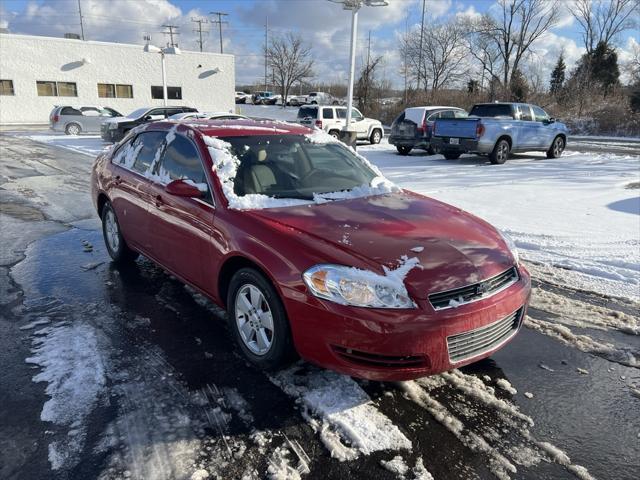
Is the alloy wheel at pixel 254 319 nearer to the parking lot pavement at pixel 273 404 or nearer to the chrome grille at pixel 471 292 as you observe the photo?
the parking lot pavement at pixel 273 404

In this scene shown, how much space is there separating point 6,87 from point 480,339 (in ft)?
122

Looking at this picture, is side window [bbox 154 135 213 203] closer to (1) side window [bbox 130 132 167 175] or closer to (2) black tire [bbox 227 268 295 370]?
(1) side window [bbox 130 132 167 175]

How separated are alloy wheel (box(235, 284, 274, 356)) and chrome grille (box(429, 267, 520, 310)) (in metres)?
1.07

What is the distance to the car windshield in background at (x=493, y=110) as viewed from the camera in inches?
567

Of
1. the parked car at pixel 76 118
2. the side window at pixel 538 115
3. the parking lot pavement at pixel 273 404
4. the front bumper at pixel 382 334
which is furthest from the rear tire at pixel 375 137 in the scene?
the front bumper at pixel 382 334

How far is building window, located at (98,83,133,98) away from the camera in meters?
34.4

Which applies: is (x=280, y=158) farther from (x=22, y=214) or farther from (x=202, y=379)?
(x=22, y=214)

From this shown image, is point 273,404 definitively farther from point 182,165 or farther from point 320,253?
point 182,165

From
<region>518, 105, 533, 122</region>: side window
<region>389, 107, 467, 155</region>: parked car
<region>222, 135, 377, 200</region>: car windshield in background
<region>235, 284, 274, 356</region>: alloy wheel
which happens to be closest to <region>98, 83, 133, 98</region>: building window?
<region>389, 107, 467, 155</region>: parked car

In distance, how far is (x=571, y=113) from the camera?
34.4 m

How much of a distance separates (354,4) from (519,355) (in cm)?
1098

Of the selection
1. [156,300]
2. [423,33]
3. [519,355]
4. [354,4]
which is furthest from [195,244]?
[423,33]

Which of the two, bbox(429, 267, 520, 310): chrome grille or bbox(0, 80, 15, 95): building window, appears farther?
bbox(0, 80, 15, 95): building window

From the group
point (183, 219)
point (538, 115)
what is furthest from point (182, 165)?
point (538, 115)
